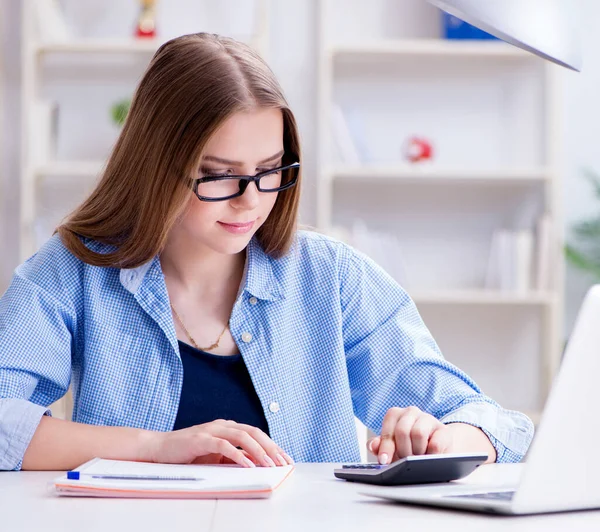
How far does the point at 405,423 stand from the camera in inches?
45.2

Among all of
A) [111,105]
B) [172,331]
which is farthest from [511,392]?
[172,331]

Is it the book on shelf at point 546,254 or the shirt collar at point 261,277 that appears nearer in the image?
the shirt collar at point 261,277

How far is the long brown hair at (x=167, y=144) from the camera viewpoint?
134 centimetres

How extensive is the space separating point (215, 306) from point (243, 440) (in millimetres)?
462

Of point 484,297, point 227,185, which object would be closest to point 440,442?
point 227,185

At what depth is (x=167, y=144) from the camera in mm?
1357

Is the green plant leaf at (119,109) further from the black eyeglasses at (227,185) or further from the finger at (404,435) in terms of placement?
the finger at (404,435)

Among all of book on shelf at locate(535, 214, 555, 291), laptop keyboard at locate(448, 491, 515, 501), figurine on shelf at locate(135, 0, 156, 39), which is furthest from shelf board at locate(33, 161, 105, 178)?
laptop keyboard at locate(448, 491, 515, 501)

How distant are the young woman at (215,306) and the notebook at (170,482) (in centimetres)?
25

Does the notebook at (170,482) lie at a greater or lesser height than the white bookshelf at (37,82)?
lesser

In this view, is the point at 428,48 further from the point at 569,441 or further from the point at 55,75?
the point at 569,441

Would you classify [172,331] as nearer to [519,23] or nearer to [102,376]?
[102,376]

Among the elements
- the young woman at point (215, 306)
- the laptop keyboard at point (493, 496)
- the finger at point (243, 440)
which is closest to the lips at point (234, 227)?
the young woman at point (215, 306)

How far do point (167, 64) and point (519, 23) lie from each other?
2.16 feet
